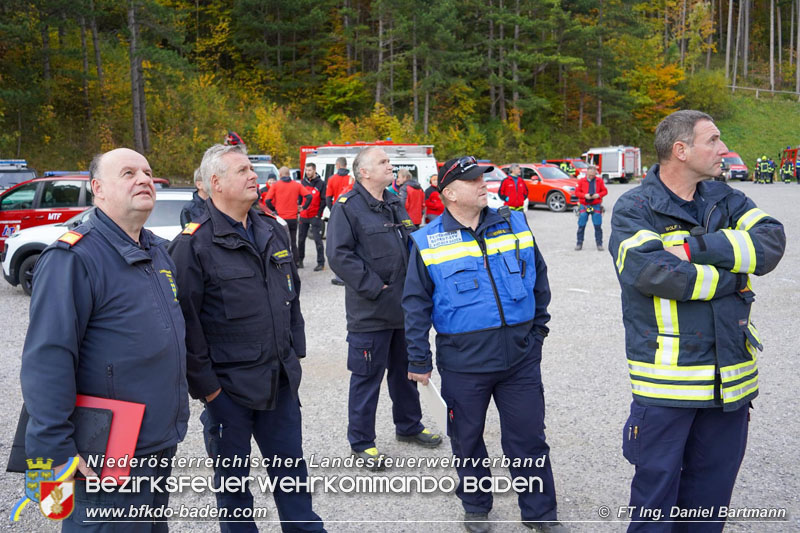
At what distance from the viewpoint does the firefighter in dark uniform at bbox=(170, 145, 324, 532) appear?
10.6ft

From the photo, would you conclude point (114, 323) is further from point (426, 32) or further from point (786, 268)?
point (426, 32)

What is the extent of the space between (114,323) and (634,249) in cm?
215

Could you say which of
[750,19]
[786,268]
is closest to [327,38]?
[786,268]

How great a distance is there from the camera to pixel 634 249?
290 cm

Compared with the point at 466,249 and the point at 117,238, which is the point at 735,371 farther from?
the point at 117,238

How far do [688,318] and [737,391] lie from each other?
0.37 meters

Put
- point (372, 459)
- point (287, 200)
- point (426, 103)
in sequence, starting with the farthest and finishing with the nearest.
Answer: point (426, 103) < point (287, 200) < point (372, 459)

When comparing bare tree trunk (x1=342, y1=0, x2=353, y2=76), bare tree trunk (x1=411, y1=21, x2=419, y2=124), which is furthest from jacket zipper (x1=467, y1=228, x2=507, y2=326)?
bare tree trunk (x1=342, y1=0, x2=353, y2=76)

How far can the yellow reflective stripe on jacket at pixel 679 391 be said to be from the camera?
2824 mm

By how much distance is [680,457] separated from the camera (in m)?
2.91

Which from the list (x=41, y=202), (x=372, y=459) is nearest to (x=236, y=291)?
(x=372, y=459)

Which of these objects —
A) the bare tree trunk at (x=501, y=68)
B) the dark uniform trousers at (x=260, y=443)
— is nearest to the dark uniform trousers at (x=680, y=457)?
the dark uniform trousers at (x=260, y=443)

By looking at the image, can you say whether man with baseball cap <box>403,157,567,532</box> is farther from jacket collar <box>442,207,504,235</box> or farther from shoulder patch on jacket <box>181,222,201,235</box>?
shoulder patch on jacket <box>181,222,201,235</box>

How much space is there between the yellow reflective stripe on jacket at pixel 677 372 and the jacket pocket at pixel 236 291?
1.85 meters
